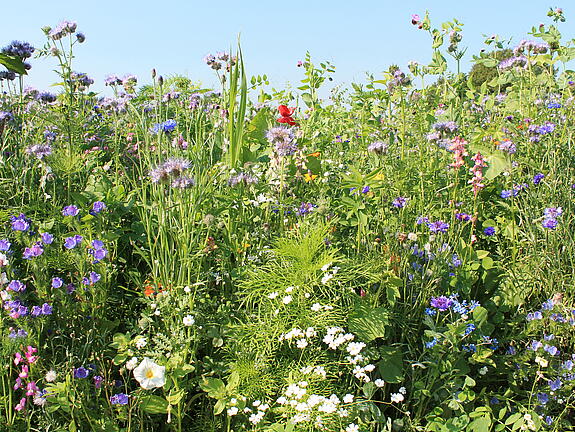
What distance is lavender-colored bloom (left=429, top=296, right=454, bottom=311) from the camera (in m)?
2.12

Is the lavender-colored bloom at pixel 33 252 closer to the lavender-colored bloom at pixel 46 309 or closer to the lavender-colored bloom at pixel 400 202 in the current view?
the lavender-colored bloom at pixel 46 309

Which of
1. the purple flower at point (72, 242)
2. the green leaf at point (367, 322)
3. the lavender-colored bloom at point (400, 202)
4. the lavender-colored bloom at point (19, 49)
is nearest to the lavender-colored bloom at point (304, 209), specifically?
the lavender-colored bloom at point (400, 202)

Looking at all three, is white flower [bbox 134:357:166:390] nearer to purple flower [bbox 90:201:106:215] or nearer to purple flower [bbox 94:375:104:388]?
purple flower [bbox 94:375:104:388]

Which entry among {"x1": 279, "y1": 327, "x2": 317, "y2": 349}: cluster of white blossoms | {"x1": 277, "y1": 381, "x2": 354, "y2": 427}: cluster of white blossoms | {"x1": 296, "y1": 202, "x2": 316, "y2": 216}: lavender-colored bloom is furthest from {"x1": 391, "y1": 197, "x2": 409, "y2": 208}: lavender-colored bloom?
{"x1": 277, "y1": 381, "x2": 354, "y2": 427}: cluster of white blossoms

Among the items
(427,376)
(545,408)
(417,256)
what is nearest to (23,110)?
(417,256)

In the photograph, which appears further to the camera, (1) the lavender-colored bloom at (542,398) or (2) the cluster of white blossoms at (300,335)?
(1) the lavender-colored bloom at (542,398)

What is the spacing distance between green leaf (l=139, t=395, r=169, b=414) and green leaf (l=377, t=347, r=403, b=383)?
793 mm

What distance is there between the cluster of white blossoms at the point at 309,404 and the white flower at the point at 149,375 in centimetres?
41

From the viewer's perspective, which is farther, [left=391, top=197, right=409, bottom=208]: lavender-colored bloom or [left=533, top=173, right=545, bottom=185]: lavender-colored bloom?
[left=533, top=173, right=545, bottom=185]: lavender-colored bloom

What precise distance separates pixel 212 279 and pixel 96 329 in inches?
19.4

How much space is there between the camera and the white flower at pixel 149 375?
1.74 meters

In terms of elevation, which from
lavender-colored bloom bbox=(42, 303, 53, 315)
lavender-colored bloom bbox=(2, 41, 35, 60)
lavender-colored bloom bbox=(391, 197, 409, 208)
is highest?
lavender-colored bloom bbox=(2, 41, 35, 60)

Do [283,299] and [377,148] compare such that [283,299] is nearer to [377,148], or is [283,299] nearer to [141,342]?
[141,342]

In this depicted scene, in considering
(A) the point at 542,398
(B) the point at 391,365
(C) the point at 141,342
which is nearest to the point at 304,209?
(B) the point at 391,365
